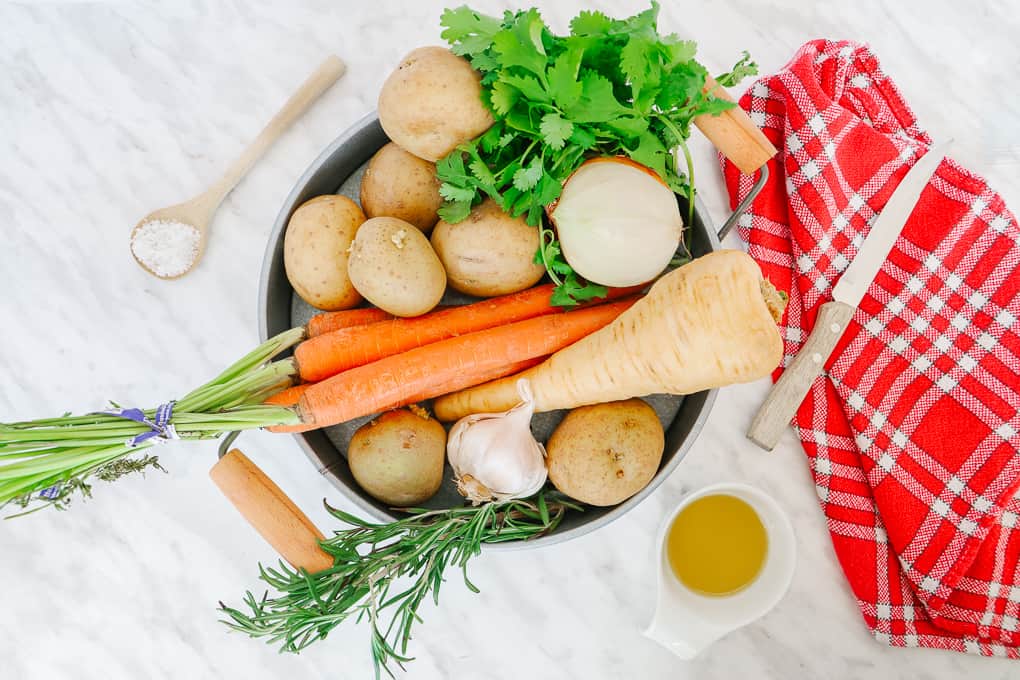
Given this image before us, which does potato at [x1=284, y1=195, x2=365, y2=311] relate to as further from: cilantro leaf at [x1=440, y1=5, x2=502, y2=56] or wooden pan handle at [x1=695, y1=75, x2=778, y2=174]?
wooden pan handle at [x1=695, y1=75, x2=778, y2=174]

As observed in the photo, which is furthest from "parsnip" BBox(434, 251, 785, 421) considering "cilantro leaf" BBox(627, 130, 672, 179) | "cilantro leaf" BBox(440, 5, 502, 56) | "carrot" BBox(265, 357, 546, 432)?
"cilantro leaf" BBox(440, 5, 502, 56)

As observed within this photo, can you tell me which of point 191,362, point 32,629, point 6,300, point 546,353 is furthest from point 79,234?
point 546,353

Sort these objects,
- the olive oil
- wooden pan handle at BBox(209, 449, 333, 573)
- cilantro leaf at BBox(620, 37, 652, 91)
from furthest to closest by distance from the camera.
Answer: the olive oil → wooden pan handle at BBox(209, 449, 333, 573) → cilantro leaf at BBox(620, 37, 652, 91)

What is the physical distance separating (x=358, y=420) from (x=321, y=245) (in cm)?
26

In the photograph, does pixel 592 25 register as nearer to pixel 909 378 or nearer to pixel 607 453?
pixel 607 453

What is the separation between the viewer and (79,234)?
1.14 m

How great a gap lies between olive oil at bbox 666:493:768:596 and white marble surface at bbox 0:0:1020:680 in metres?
0.08

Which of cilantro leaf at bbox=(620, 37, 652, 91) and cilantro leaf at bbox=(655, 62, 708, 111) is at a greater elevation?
cilantro leaf at bbox=(620, 37, 652, 91)

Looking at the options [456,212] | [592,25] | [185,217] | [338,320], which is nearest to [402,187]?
[456,212]

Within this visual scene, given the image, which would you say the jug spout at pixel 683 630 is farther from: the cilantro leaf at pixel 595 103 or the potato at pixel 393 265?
the cilantro leaf at pixel 595 103

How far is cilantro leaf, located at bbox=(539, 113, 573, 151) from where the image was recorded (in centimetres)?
81

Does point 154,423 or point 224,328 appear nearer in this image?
point 154,423

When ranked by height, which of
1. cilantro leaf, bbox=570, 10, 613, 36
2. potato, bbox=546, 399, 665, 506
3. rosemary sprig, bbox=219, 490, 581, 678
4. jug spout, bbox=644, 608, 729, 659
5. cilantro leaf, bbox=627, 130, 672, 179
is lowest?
jug spout, bbox=644, 608, 729, 659

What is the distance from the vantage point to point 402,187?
36.1 inches
